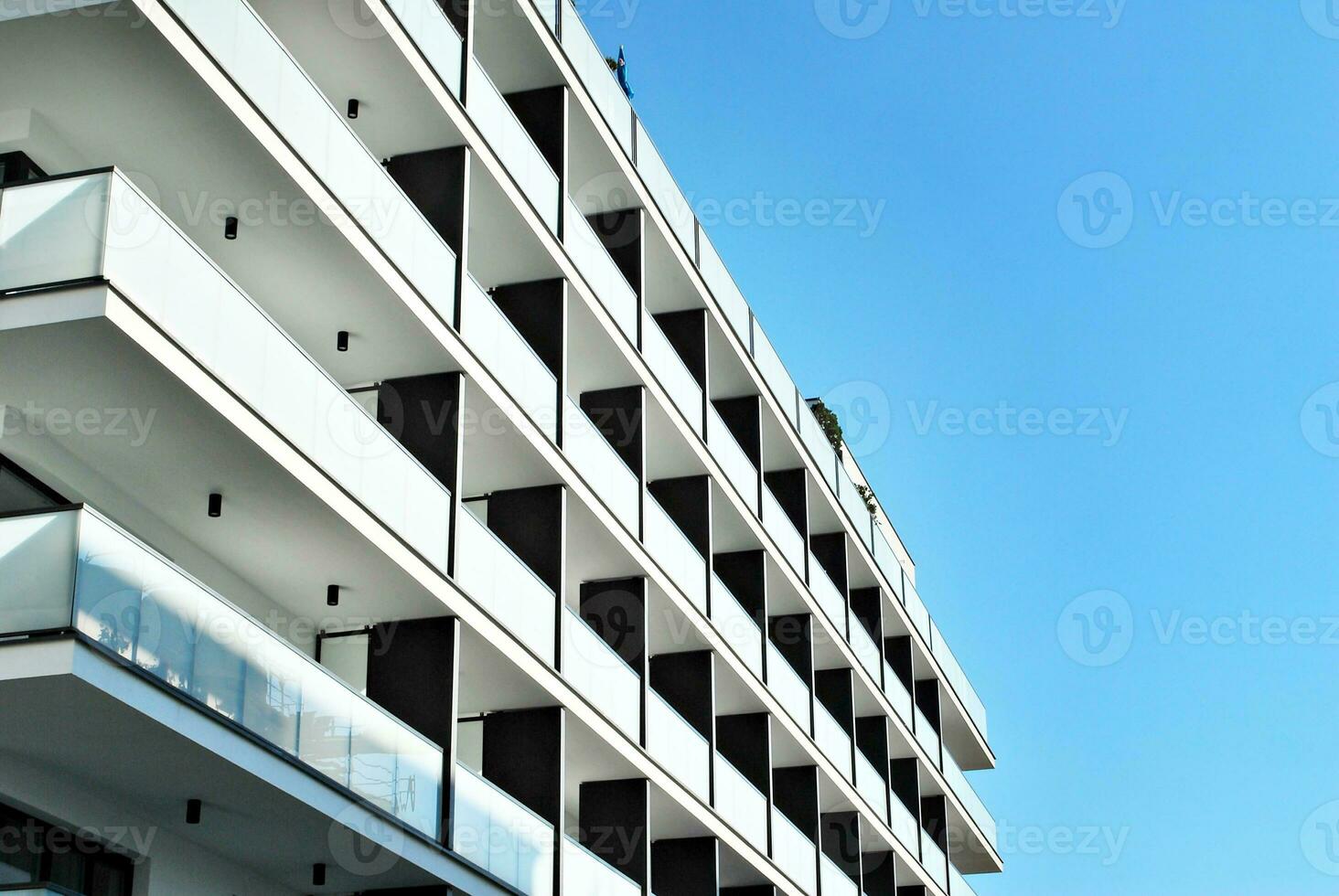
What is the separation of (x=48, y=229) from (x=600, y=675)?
11.6 m

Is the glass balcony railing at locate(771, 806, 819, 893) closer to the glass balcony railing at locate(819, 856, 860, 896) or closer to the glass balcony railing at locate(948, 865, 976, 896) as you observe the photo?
the glass balcony railing at locate(819, 856, 860, 896)

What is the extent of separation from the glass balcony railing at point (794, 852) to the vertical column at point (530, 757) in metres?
8.85

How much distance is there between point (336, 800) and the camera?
55.3ft

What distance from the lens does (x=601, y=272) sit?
26297mm

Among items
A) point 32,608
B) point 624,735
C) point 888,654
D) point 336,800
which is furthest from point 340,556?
point 888,654

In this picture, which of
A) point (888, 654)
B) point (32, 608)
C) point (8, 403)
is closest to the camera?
point (32, 608)

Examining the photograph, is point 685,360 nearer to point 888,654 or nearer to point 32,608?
point 888,654

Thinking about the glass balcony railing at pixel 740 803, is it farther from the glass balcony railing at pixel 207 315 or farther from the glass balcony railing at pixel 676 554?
the glass balcony railing at pixel 207 315

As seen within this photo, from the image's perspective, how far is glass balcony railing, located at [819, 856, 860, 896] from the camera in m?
32.8

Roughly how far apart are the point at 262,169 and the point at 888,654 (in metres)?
28.0

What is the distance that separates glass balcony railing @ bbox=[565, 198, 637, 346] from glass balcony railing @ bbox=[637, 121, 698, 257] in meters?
1.51

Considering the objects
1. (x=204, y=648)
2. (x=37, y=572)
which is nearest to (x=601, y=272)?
(x=204, y=648)

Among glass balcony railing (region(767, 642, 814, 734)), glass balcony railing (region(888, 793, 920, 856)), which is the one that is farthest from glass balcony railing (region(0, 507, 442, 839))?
glass balcony railing (region(888, 793, 920, 856))

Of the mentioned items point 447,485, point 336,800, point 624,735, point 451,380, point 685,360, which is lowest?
point 336,800
